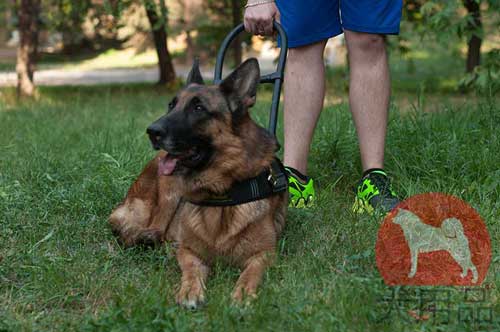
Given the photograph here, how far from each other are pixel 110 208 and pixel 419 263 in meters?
1.93

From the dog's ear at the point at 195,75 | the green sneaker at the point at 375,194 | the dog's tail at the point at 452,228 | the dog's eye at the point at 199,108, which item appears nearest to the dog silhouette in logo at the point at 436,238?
the dog's tail at the point at 452,228

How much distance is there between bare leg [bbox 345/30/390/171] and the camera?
4.00 m

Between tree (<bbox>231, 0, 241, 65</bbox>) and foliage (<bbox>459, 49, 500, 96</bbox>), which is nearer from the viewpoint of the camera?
foliage (<bbox>459, 49, 500, 96</bbox>)

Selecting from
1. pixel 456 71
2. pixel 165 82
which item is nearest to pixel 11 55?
pixel 165 82

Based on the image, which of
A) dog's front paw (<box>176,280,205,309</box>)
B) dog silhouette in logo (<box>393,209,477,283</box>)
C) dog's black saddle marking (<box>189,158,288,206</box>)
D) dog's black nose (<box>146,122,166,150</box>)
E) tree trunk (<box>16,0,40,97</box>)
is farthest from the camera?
tree trunk (<box>16,0,40,97</box>)

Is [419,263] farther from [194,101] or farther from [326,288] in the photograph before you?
[194,101]

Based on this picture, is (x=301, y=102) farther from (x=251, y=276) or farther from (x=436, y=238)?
(x=251, y=276)

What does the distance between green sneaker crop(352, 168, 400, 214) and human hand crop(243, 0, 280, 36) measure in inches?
40.8

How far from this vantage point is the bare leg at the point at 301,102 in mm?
4125

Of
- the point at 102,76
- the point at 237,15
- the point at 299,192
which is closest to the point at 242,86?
the point at 299,192

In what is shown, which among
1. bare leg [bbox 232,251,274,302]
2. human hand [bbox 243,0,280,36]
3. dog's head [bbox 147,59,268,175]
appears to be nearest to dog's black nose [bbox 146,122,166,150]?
dog's head [bbox 147,59,268,175]

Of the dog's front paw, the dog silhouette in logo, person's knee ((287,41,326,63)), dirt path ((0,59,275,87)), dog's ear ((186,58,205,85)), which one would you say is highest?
dog's ear ((186,58,205,85))

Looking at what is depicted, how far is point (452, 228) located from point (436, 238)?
21cm

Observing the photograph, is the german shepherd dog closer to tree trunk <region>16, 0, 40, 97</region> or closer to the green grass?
the green grass
